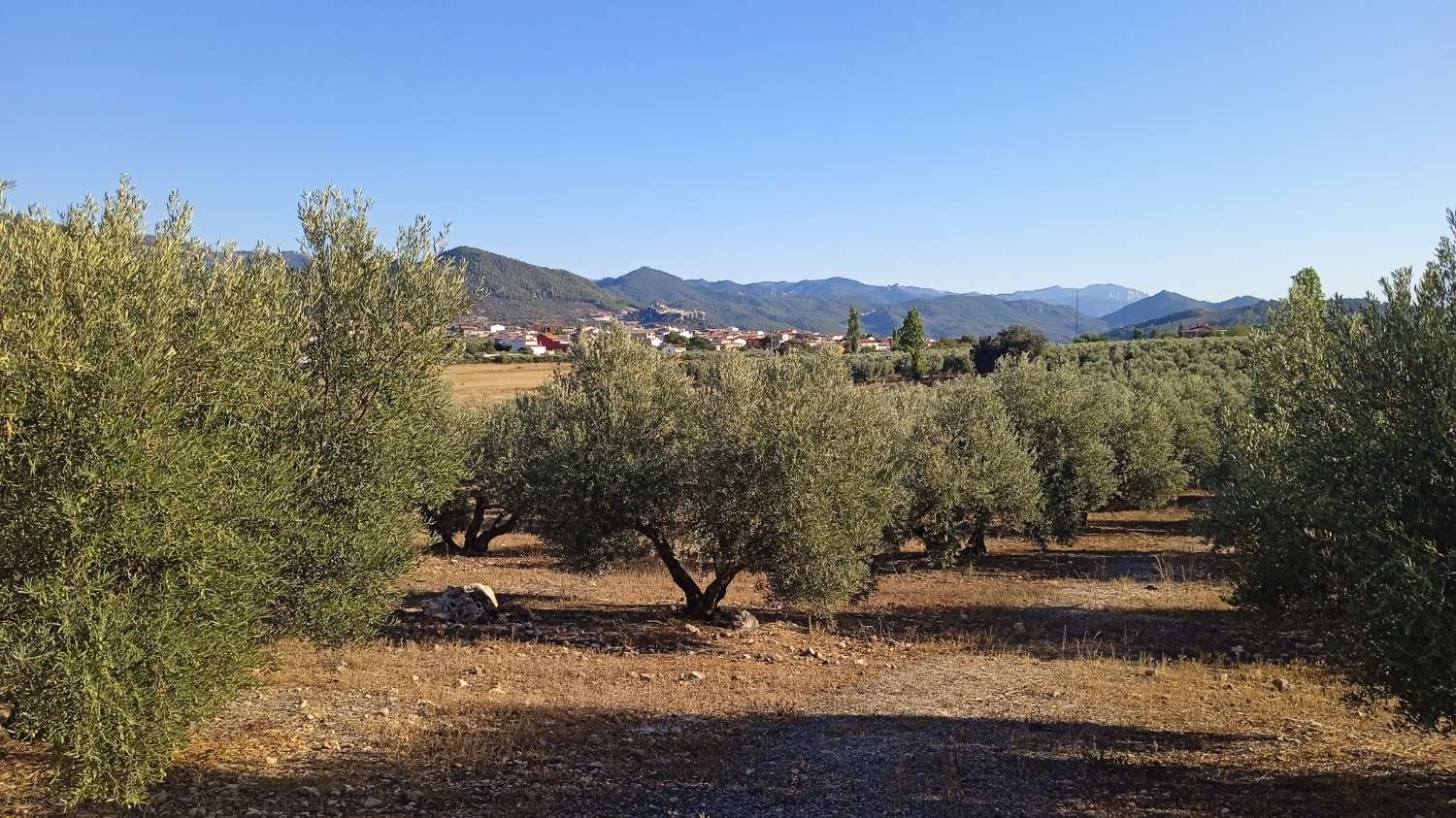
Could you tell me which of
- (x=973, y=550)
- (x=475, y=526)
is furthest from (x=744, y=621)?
(x=475, y=526)

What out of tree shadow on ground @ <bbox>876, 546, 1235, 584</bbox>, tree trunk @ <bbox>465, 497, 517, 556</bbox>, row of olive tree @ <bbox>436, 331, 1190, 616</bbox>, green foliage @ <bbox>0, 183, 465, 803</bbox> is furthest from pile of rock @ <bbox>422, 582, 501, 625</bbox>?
tree shadow on ground @ <bbox>876, 546, 1235, 584</bbox>

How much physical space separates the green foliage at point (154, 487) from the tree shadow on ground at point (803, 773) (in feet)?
7.04

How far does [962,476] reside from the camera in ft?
99.1

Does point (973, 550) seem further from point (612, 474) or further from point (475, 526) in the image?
point (475, 526)

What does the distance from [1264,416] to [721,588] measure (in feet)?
45.6

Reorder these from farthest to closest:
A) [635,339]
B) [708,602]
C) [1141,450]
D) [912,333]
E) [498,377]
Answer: [912,333]
[498,377]
[1141,450]
[635,339]
[708,602]

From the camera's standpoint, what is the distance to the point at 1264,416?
18266mm

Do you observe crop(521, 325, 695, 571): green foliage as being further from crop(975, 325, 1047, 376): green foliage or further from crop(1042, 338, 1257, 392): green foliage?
crop(975, 325, 1047, 376): green foliage

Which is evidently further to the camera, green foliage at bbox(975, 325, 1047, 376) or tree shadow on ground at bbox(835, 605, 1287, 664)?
green foliage at bbox(975, 325, 1047, 376)

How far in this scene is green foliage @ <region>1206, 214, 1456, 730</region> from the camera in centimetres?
897

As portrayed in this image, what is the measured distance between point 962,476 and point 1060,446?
8413mm

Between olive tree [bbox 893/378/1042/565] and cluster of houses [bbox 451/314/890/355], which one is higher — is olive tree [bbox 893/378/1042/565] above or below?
below

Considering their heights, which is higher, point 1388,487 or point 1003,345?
point 1003,345

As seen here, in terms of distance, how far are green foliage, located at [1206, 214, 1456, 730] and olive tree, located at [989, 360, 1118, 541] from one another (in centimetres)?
2310
